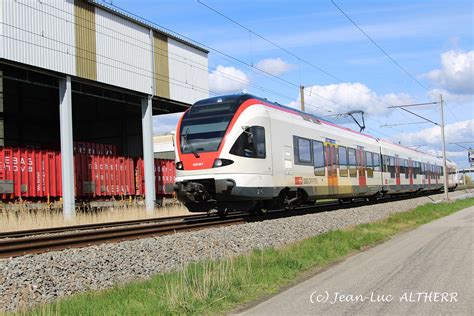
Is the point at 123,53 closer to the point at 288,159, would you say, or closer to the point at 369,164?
the point at 288,159

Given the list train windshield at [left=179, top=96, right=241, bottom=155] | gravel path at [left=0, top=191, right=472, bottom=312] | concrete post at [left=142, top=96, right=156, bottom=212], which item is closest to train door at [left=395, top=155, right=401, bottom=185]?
concrete post at [left=142, top=96, right=156, bottom=212]

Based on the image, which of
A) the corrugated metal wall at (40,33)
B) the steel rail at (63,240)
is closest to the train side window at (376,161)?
the steel rail at (63,240)

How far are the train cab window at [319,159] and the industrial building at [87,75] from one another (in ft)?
37.8

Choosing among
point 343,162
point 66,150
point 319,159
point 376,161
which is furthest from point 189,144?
point 376,161

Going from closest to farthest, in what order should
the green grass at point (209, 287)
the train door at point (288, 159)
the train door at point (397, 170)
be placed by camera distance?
the green grass at point (209, 287) → the train door at point (288, 159) → the train door at point (397, 170)

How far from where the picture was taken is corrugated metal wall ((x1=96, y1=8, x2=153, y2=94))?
2502 cm

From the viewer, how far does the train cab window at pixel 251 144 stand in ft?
46.0

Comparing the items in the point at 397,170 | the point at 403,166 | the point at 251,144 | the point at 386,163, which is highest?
the point at 251,144

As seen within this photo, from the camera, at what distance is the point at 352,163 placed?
913 inches

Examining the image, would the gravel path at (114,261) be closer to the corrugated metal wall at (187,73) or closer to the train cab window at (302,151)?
the train cab window at (302,151)

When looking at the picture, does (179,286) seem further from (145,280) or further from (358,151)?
(358,151)

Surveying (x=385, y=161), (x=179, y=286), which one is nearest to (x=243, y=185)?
(x=179, y=286)

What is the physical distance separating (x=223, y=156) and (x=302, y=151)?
15.8 feet

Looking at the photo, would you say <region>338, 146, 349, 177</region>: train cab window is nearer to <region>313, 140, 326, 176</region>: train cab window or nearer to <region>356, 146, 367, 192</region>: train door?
<region>313, 140, 326, 176</region>: train cab window
